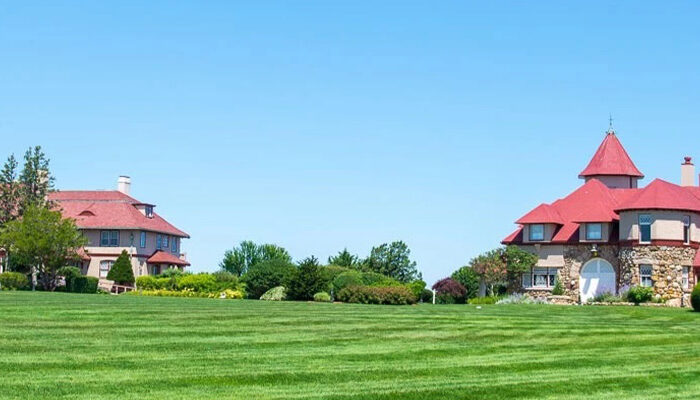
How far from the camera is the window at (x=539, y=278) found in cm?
→ 5834

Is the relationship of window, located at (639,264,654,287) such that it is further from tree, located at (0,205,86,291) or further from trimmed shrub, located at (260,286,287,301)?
tree, located at (0,205,86,291)

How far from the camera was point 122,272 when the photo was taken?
68062mm

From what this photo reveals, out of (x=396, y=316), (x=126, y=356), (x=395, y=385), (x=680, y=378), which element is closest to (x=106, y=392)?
(x=126, y=356)

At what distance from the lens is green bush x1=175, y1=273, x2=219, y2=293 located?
58.8 m

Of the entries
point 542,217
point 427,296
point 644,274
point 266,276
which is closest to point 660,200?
point 644,274

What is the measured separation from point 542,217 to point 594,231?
297cm

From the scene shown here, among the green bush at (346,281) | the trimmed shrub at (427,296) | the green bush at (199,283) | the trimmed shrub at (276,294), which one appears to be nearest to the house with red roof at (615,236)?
the trimmed shrub at (427,296)

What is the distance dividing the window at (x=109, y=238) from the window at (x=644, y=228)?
35696 mm

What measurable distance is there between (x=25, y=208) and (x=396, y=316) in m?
44.7

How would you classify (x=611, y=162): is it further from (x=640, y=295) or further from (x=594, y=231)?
(x=640, y=295)

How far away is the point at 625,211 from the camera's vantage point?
2175 inches

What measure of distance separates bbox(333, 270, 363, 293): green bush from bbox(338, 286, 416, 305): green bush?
2450 millimetres

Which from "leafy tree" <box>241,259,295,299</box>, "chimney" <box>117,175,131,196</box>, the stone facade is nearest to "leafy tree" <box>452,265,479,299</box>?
the stone facade

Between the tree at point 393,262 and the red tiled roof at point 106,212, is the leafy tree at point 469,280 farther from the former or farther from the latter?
the red tiled roof at point 106,212
